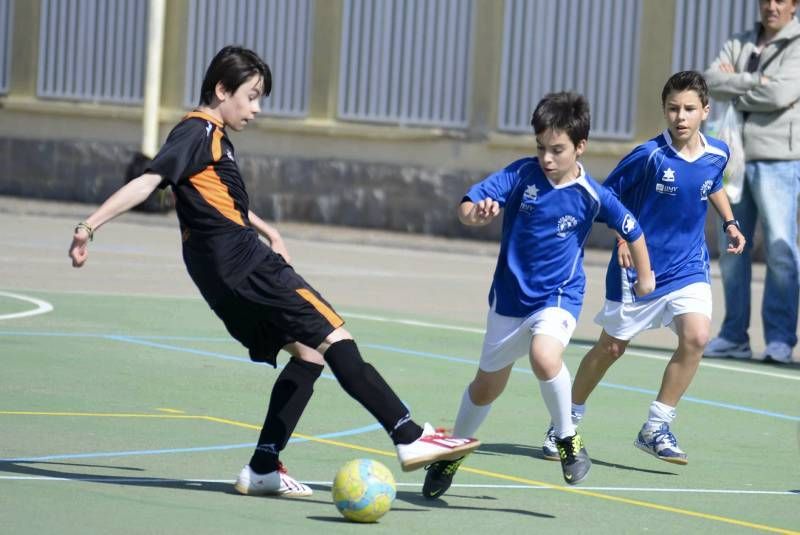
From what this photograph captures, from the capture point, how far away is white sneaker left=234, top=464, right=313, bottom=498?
6.86m

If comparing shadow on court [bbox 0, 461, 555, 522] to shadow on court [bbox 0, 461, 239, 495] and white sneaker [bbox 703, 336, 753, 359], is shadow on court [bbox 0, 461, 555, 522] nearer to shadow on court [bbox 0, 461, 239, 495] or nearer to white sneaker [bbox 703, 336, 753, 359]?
shadow on court [bbox 0, 461, 239, 495]

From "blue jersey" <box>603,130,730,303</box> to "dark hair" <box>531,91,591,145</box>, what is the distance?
4.66 ft

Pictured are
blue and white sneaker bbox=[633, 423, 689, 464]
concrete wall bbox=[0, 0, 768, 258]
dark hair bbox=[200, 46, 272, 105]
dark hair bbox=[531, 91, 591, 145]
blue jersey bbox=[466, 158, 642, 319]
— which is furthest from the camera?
concrete wall bbox=[0, 0, 768, 258]

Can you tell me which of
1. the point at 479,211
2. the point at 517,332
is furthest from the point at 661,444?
the point at 479,211

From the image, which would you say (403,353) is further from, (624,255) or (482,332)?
(624,255)

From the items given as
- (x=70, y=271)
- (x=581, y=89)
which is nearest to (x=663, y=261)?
(x=70, y=271)

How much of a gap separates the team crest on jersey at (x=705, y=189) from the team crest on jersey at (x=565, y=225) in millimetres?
1599

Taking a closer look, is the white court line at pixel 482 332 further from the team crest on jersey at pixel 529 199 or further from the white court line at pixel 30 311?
the team crest on jersey at pixel 529 199

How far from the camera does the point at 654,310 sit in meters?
8.61

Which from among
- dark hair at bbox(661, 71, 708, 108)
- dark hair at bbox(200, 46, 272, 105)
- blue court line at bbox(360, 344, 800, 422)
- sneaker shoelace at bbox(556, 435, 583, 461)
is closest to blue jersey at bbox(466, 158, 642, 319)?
sneaker shoelace at bbox(556, 435, 583, 461)

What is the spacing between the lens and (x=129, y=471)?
7246 mm

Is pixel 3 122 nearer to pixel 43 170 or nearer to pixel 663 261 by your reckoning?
pixel 43 170

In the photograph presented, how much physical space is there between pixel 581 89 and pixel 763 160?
11010 mm

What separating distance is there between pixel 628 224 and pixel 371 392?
140 centimetres
